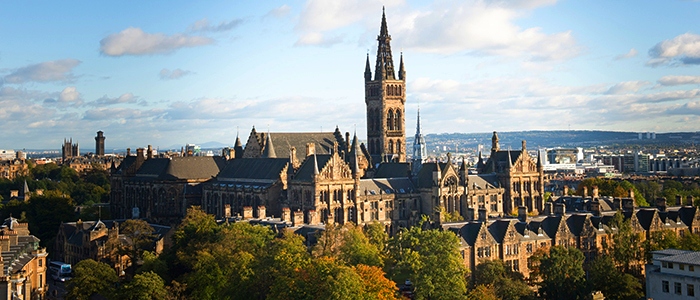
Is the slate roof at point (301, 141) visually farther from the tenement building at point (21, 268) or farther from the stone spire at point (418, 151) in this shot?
the tenement building at point (21, 268)

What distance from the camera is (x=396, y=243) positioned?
3974 inches

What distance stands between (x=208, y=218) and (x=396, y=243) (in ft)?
88.4

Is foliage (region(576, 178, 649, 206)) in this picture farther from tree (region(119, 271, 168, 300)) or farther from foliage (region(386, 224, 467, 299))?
tree (region(119, 271, 168, 300))

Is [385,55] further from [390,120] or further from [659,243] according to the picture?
[659,243]

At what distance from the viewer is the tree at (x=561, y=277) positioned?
95.5 meters

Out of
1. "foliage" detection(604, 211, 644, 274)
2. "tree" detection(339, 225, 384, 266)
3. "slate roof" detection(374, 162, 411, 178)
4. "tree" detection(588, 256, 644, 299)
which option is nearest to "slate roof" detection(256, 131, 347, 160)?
"slate roof" detection(374, 162, 411, 178)

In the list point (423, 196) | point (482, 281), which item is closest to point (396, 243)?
point (482, 281)

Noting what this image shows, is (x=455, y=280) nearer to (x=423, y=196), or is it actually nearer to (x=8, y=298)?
(x=8, y=298)

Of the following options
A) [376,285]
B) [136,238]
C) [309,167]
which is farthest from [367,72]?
[376,285]

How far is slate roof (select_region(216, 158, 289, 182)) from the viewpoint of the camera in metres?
150

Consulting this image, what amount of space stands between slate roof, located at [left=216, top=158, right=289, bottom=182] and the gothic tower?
34.2 meters

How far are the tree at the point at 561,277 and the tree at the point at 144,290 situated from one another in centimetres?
4010

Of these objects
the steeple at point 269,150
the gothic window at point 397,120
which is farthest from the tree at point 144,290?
the gothic window at point 397,120

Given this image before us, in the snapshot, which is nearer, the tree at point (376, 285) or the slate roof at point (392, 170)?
the tree at point (376, 285)
